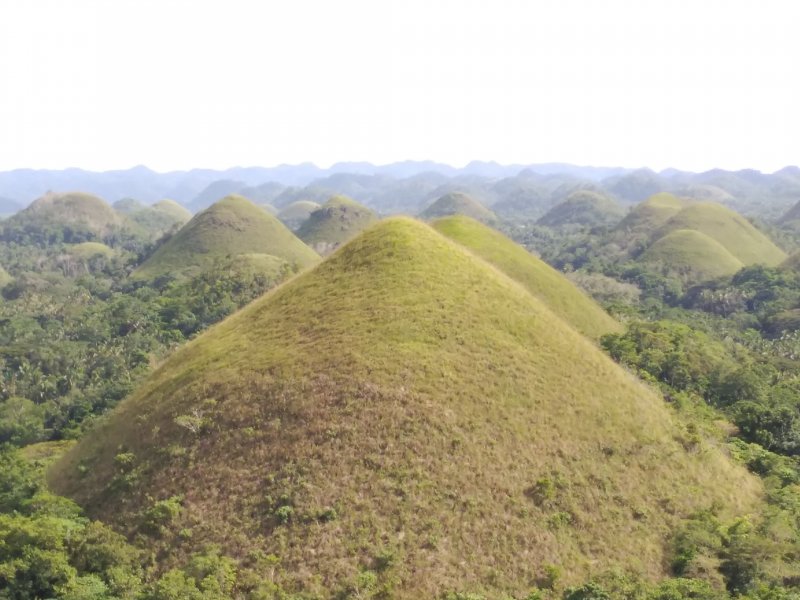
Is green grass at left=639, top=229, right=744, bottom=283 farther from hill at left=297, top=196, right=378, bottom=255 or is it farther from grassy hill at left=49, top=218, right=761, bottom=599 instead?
grassy hill at left=49, top=218, right=761, bottom=599

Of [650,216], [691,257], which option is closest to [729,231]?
[691,257]

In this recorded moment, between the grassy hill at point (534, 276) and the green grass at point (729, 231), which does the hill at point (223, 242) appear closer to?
the grassy hill at point (534, 276)

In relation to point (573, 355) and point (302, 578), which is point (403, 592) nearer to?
point (302, 578)

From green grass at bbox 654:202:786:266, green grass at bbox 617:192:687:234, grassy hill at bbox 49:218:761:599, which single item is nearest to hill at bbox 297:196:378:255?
green grass at bbox 617:192:687:234

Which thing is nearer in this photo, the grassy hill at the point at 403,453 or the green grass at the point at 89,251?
the grassy hill at the point at 403,453

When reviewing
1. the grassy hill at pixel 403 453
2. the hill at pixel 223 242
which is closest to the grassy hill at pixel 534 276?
the grassy hill at pixel 403 453

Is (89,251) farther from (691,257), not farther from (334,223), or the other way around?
(691,257)
